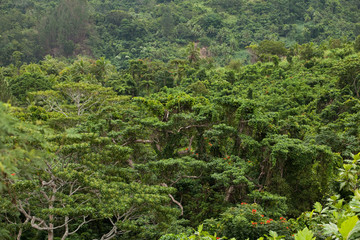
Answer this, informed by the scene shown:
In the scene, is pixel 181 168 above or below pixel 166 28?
above

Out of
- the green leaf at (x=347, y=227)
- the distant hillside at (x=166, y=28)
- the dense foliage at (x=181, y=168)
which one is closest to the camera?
the green leaf at (x=347, y=227)

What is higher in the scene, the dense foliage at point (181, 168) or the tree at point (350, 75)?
the tree at point (350, 75)

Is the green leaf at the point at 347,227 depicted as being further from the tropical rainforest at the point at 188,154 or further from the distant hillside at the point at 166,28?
the distant hillside at the point at 166,28

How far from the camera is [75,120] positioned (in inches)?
616

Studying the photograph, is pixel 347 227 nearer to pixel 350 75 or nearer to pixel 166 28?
pixel 350 75

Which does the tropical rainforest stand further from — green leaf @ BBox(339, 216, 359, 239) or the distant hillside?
the distant hillside

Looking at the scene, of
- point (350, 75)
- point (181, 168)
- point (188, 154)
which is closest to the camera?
point (181, 168)

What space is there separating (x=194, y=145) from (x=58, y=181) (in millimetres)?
6345

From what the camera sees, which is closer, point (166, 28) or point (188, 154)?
point (188, 154)

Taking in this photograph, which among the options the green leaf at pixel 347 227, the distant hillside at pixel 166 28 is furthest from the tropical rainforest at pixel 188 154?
the distant hillside at pixel 166 28

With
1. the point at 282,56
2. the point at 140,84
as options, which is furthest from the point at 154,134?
the point at 282,56

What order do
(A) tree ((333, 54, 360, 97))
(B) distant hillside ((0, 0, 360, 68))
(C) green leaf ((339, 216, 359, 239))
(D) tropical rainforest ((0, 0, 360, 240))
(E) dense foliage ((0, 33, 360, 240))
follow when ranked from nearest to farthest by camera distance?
(C) green leaf ((339, 216, 359, 239)), (D) tropical rainforest ((0, 0, 360, 240)), (E) dense foliage ((0, 33, 360, 240)), (A) tree ((333, 54, 360, 97)), (B) distant hillside ((0, 0, 360, 68))

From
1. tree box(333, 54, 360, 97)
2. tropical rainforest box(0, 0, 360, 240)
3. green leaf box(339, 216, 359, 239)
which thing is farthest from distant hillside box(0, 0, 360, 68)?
green leaf box(339, 216, 359, 239)

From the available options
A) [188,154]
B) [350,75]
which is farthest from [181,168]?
[350,75]
